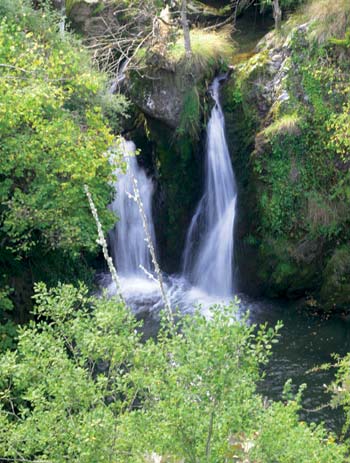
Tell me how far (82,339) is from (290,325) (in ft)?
25.8

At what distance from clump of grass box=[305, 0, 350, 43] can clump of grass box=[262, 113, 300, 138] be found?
5.83 feet

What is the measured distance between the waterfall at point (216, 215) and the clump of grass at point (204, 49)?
0.58m

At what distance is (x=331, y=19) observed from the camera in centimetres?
1194

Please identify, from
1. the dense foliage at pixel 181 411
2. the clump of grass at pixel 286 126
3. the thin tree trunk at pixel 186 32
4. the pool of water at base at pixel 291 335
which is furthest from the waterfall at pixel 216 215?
the dense foliage at pixel 181 411

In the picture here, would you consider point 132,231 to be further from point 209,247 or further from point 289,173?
point 289,173

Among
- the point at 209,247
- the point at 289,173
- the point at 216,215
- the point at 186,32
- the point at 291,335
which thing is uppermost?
the point at 186,32

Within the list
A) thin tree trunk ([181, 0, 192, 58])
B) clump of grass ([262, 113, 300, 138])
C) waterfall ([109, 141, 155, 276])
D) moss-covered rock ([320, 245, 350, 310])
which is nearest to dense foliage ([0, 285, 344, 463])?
moss-covered rock ([320, 245, 350, 310])

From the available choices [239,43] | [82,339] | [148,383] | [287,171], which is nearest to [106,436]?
[148,383]

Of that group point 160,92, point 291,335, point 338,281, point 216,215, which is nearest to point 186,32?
point 160,92

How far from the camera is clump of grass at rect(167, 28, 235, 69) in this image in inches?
524

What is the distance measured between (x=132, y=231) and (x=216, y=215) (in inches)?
105

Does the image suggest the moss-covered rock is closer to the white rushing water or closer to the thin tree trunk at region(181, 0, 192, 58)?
the white rushing water

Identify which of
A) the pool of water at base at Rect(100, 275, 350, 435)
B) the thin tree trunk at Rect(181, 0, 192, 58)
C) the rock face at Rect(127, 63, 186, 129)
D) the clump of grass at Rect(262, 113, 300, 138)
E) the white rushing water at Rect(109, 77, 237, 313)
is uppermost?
the thin tree trunk at Rect(181, 0, 192, 58)

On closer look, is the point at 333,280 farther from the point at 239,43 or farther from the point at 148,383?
the point at 148,383
